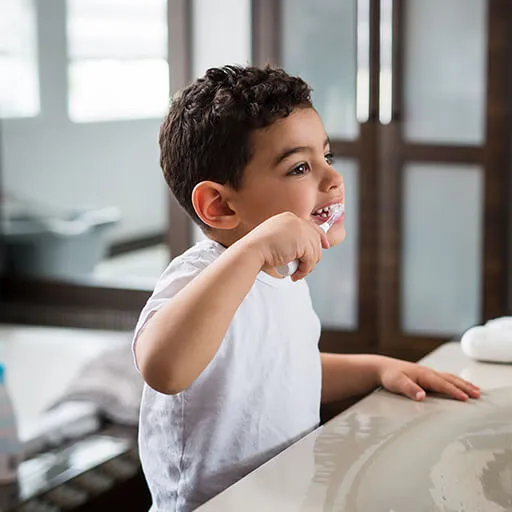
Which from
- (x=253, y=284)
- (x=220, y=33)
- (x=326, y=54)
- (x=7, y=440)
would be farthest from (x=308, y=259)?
(x=220, y=33)

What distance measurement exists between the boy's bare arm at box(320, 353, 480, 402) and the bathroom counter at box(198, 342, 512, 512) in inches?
0.5

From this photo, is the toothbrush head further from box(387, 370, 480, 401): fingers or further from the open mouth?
box(387, 370, 480, 401): fingers

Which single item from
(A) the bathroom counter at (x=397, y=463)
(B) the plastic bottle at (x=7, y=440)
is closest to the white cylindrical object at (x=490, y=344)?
(A) the bathroom counter at (x=397, y=463)

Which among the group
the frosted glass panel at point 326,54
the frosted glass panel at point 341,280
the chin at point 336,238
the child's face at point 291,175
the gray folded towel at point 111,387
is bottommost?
Answer: the gray folded towel at point 111,387

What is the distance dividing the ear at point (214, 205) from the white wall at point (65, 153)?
8.51ft

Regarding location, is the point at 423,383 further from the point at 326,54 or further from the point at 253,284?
the point at 326,54

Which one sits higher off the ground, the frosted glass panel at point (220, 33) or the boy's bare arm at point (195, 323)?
the frosted glass panel at point (220, 33)

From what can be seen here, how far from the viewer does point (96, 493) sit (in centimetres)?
206

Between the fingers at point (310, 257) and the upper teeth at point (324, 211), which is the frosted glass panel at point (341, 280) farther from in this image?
the fingers at point (310, 257)

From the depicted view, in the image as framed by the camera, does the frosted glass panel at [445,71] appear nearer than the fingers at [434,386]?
No

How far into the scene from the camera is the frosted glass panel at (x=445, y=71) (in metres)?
2.82

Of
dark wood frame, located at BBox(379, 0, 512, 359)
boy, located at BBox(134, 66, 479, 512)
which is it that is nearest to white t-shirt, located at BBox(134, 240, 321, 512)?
boy, located at BBox(134, 66, 479, 512)

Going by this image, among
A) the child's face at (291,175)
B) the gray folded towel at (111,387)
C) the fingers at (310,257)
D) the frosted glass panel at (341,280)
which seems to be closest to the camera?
the fingers at (310,257)

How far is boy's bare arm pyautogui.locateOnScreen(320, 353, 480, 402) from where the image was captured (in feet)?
3.38
